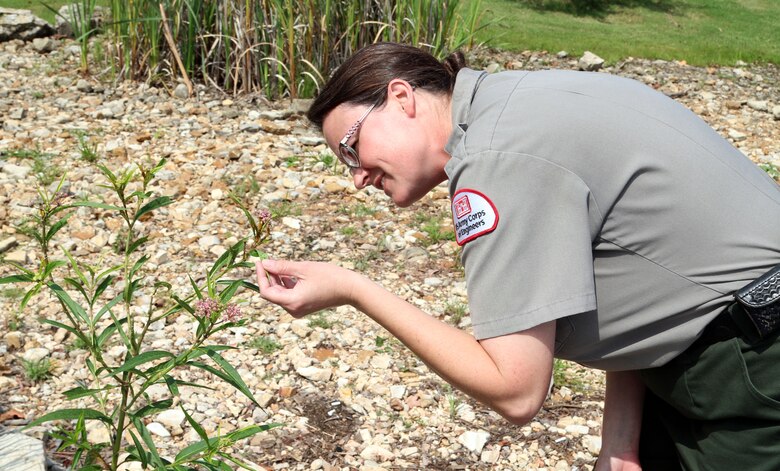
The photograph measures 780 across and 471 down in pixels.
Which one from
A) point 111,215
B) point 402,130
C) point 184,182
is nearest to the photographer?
point 402,130

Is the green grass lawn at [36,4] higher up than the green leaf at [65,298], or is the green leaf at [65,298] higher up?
the green leaf at [65,298]

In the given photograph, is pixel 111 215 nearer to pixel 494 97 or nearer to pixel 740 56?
pixel 494 97

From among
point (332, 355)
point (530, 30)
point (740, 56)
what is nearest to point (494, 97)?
point (332, 355)

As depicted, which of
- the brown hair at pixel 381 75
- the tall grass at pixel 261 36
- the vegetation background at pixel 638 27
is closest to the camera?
the brown hair at pixel 381 75

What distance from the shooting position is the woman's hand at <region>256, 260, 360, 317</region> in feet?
5.70

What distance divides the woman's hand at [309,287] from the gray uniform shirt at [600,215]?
295mm

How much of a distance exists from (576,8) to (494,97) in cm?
1005

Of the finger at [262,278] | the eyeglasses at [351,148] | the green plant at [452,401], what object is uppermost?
the eyeglasses at [351,148]

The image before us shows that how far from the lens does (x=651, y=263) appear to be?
1588 mm

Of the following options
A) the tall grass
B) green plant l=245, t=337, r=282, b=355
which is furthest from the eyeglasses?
the tall grass

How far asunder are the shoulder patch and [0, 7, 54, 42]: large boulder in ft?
20.7

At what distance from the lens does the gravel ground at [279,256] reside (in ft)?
9.20

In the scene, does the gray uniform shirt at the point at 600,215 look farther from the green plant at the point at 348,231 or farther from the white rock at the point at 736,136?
the white rock at the point at 736,136

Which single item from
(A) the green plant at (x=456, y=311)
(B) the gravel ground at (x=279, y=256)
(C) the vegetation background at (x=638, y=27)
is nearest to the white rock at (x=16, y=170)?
(B) the gravel ground at (x=279, y=256)
